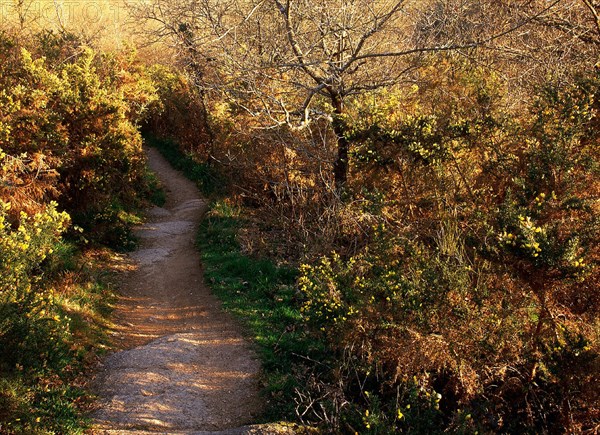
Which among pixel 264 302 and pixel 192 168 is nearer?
pixel 264 302

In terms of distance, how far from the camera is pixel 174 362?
658cm

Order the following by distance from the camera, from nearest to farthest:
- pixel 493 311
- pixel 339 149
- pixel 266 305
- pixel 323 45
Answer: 1. pixel 493 311
2. pixel 266 305
3. pixel 323 45
4. pixel 339 149

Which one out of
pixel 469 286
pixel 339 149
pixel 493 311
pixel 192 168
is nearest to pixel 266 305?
pixel 339 149

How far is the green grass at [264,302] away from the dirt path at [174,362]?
198 mm

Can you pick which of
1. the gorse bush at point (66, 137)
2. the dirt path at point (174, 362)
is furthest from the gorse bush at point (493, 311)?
the gorse bush at point (66, 137)

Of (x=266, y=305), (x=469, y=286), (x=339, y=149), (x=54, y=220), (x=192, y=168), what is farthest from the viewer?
(x=192, y=168)

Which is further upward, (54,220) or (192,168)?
(192,168)

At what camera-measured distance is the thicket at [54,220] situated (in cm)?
480

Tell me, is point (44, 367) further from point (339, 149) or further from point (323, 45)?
point (323, 45)

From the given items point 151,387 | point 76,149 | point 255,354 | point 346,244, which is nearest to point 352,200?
point 346,244

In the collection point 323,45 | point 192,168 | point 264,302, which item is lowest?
point 264,302

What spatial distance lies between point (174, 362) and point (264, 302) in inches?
71.4

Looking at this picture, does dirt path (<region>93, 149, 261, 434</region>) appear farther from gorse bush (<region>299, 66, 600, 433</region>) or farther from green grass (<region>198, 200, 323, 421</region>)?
gorse bush (<region>299, 66, 600, 433</region>)

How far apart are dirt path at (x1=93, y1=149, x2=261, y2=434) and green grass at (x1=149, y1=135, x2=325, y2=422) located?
0.20 m
